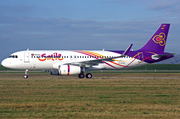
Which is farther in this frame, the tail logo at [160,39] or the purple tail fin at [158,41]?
the tail logo at [160,39]

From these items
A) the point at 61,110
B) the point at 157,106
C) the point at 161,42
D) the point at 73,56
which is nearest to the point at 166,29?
the point at 161,42

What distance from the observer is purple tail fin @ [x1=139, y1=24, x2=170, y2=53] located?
147 feet

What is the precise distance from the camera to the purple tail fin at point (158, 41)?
4491 cm

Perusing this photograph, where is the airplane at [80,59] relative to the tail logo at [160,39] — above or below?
below

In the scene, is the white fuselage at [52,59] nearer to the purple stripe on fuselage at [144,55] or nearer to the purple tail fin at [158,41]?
the purple stripe on fuselage at [144,55]

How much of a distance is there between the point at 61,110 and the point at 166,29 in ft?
118

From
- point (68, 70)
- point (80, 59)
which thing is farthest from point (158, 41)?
point (68, 70)

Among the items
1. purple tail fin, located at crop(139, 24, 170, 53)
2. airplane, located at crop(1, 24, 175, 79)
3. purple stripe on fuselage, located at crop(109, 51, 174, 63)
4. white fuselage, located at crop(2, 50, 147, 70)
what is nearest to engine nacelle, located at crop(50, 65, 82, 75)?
airplane, located at crop(1, 24, 175, 79)

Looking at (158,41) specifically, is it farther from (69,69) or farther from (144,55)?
(69,69)

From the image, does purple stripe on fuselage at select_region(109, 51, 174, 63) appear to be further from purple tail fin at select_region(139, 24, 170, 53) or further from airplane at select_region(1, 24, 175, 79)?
purple tail fin at select_region(139, 24, 170, 53)

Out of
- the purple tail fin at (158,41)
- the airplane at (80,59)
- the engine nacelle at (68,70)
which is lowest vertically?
the engine nacelle at (68,70)

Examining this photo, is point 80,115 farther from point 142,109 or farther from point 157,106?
point 157,106

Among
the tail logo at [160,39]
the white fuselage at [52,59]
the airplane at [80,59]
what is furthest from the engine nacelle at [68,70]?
the tail logo at [160,39]

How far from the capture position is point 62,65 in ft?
125
